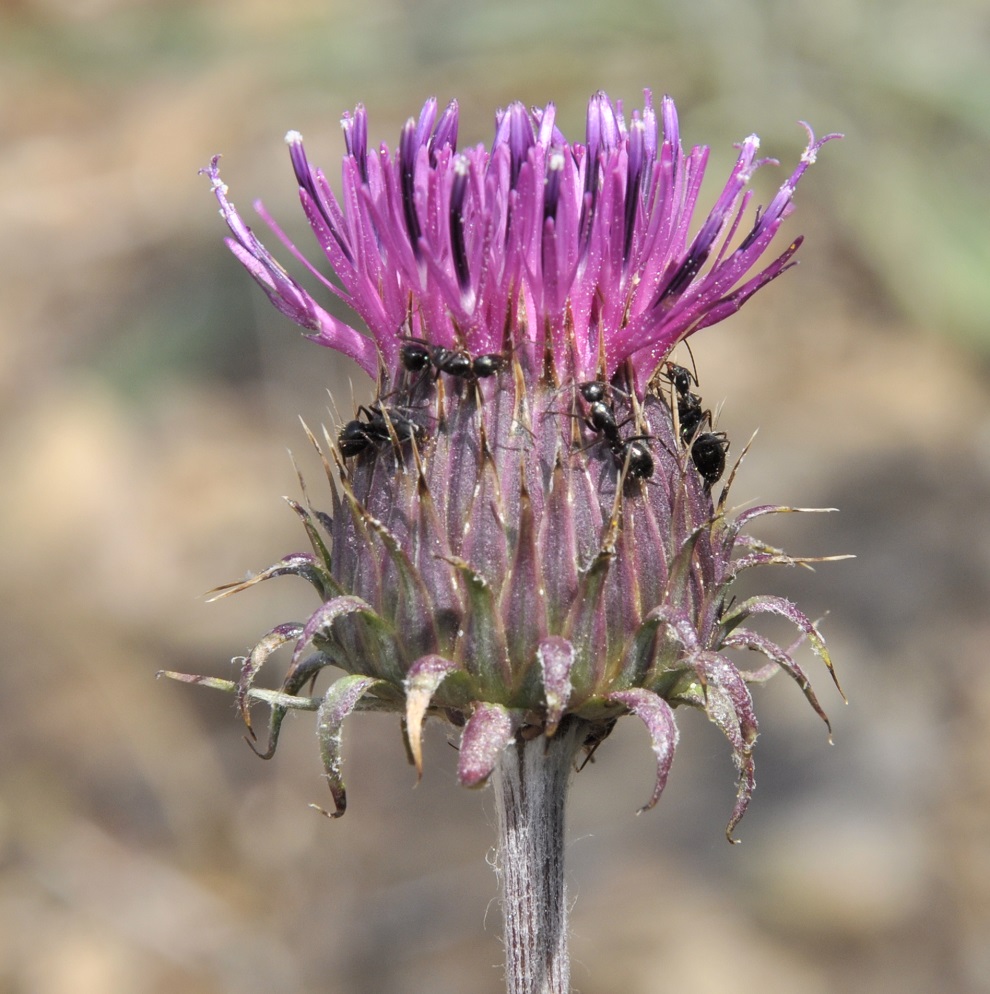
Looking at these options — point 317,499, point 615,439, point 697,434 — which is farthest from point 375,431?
point 317,499

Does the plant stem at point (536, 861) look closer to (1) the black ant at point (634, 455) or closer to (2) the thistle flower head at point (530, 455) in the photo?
(2) the thistle flower head at point (530, 455)

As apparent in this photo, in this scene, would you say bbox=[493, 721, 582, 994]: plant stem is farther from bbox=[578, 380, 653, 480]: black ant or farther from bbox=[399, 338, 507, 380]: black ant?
bbox=[399, 338, 507, 380]: black ant

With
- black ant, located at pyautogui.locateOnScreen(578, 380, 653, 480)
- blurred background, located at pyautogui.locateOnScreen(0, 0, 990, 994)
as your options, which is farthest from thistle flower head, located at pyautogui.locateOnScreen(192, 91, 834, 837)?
blurred background, located at pyautogui.locateOnScreen(0, 0, 990, 994)

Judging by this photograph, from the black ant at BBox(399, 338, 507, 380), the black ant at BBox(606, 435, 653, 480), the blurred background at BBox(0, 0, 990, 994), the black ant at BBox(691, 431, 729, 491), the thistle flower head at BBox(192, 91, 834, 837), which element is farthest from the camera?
the blurred background at BBox(0, 0, 990, 994)

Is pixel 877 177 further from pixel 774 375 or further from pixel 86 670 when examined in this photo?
pixel 86 670

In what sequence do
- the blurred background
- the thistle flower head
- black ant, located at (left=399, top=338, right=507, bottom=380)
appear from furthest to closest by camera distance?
the blurred background, black ant, located at (left=399, top=338, right=507, bottom=380), the thistle flower head

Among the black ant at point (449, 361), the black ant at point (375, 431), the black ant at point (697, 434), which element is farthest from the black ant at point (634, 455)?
the black ant at point (375, 431)

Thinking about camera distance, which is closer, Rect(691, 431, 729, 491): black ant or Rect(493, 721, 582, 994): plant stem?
Rect(493, 721, 582, 994): plant stem
